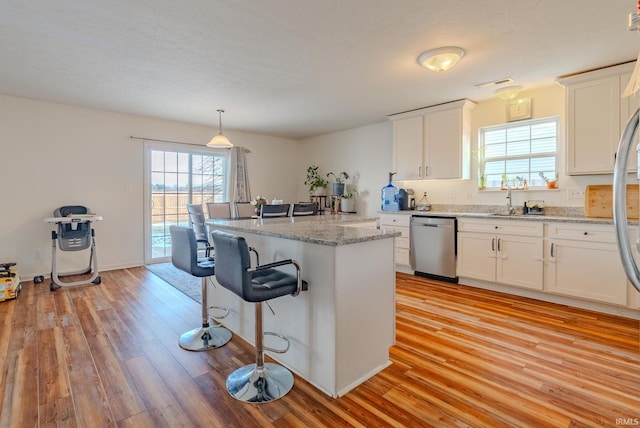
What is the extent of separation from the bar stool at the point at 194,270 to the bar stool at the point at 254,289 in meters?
0.48

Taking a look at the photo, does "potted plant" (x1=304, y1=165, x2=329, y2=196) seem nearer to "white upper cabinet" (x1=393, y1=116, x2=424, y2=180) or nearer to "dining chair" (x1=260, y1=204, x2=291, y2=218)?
"white upper cabinet" (x1=393, y1=116, x2=424, y2=180)

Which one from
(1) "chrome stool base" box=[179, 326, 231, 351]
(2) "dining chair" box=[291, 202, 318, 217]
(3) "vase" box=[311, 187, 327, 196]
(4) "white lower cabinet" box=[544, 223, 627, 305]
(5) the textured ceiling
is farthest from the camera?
(3) "vase" box=[311, 187, 327, 196]

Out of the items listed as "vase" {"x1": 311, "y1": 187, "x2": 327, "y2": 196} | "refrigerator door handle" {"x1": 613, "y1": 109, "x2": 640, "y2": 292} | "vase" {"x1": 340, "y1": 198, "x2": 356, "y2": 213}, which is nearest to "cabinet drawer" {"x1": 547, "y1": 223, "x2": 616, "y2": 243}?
"refrigerator door handle" {"x1": 613, "y1": 109, "x2": 640, "y2": 292}

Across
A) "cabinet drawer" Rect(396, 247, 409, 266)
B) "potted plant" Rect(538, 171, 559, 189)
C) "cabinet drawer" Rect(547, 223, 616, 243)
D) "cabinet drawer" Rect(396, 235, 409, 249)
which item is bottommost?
"cabinet drawer" Rect(396, 247, 409, 266)

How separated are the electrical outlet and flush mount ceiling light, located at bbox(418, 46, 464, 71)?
7.07 ft

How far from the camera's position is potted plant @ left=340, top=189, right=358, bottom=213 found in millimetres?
6000

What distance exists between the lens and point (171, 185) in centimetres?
562

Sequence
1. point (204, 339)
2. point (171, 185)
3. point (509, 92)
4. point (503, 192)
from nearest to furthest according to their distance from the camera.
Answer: point (204, 339)
point (509, 92)
point (503, 192)
point (171, 185)

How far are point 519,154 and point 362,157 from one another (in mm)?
2575

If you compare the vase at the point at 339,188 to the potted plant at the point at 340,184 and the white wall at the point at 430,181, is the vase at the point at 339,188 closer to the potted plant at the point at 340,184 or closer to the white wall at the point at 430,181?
the potted plant at the point at 340,184

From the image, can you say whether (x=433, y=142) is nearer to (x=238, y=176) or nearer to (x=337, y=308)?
(x=337, y=308)

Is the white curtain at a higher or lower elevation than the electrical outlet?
higher

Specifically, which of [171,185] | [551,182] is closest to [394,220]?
[551,182]

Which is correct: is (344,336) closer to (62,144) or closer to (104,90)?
(104,90)
